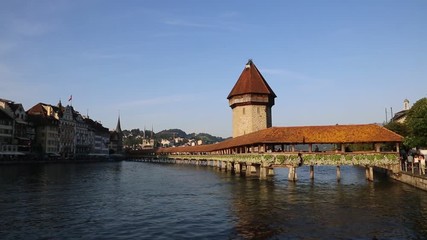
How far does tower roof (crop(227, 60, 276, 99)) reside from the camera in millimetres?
60031

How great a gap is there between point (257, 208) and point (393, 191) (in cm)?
1236

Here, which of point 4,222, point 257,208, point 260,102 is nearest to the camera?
point 4,222

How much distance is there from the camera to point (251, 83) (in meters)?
60.9

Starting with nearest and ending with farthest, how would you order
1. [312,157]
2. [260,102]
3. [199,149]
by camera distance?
[312,157], [260,102], [199,149]

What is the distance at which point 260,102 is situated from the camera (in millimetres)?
59344

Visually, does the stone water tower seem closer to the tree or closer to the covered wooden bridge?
the covered wooden bridge

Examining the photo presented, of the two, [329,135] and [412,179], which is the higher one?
[329,135]

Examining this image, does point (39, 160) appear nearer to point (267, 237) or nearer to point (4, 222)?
point (4, 222)

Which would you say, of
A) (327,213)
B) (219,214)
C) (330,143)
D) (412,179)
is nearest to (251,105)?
(330,143)

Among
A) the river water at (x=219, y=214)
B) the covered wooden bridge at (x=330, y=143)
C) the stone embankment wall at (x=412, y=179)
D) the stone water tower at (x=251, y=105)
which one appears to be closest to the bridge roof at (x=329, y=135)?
the covered wooden bridge at (x=330, y=143)

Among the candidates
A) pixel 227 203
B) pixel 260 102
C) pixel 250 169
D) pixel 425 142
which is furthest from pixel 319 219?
pixel 260 102

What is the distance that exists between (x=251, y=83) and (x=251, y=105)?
3960 millimetres

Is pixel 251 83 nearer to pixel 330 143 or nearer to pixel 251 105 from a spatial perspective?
pixel 251 105

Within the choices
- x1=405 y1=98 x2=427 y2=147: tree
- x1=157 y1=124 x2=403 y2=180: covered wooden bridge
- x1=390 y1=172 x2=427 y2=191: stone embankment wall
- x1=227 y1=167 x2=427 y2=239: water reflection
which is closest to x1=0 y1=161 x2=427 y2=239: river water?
x1=227 y1=167 x2=427 y2=239: water reflection
